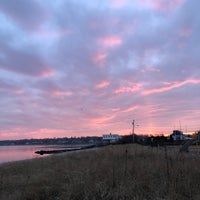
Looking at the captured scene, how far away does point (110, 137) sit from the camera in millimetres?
172750

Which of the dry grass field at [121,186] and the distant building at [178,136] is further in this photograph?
the distant building at [178,136]

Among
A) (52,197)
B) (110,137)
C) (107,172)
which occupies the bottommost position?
(52,197)

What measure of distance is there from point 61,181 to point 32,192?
1711mm

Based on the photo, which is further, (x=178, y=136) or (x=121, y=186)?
(x=178, y=136)

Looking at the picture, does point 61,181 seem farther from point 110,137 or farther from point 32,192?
point 110,137

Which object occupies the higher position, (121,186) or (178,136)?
(178,136)

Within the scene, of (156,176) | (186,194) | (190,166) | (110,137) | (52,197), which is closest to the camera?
(186,194)

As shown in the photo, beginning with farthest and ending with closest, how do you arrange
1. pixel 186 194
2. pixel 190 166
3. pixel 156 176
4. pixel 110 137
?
pixel 110 137, pixel 190 166, pixel 156 176, pixel 186 194

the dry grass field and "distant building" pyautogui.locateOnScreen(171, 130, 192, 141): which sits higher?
"distant building" pyautogui.locateOnScreen(171, 130, 192, 141)

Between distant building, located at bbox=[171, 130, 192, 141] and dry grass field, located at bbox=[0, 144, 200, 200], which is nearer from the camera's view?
dry grass field, located at bbox=[0, 144, 200, 200]

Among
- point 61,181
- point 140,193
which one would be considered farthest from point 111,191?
point 61,181

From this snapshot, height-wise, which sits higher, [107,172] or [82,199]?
[107,172]

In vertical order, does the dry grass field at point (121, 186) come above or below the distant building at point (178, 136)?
below

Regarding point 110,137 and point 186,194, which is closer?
point 186,194
